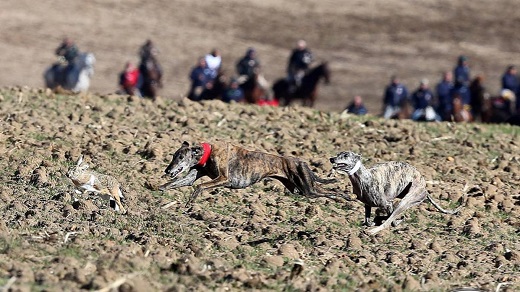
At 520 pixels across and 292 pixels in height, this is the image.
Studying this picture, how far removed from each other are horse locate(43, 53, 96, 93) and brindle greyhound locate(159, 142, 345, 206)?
72.5 feet

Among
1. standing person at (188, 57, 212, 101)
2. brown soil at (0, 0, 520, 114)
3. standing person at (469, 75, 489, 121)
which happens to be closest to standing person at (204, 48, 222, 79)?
standing person at (188, 57, 212, 101)

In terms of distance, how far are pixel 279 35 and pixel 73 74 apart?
1105cm

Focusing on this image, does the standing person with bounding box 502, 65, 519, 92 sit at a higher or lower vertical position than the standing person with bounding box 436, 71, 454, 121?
higher

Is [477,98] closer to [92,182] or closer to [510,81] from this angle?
[510,81]

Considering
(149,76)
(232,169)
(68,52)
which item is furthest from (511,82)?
(232,169)

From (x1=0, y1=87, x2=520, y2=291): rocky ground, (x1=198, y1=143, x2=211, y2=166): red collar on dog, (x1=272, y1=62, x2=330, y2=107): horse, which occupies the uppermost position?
(x1=198, y1=143, x2=211, y2=166): red collar on dog

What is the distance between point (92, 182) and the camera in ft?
38.5

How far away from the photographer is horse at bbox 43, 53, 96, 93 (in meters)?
33.8

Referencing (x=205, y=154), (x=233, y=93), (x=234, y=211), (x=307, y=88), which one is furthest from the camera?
(x=307, y=88)

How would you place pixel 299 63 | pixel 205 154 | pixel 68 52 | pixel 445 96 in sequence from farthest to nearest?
pixel 299 63 < pixel 68 52 < pixel 445 96 < pixel 205 154

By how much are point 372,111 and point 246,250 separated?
84.2 feet

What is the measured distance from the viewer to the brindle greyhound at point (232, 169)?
11547 millimetres

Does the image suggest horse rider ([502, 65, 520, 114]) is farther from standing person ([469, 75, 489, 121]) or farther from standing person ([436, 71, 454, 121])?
standing person ([436, 71, 454, 121])

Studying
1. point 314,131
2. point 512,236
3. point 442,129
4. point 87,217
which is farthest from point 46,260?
point 442,129
